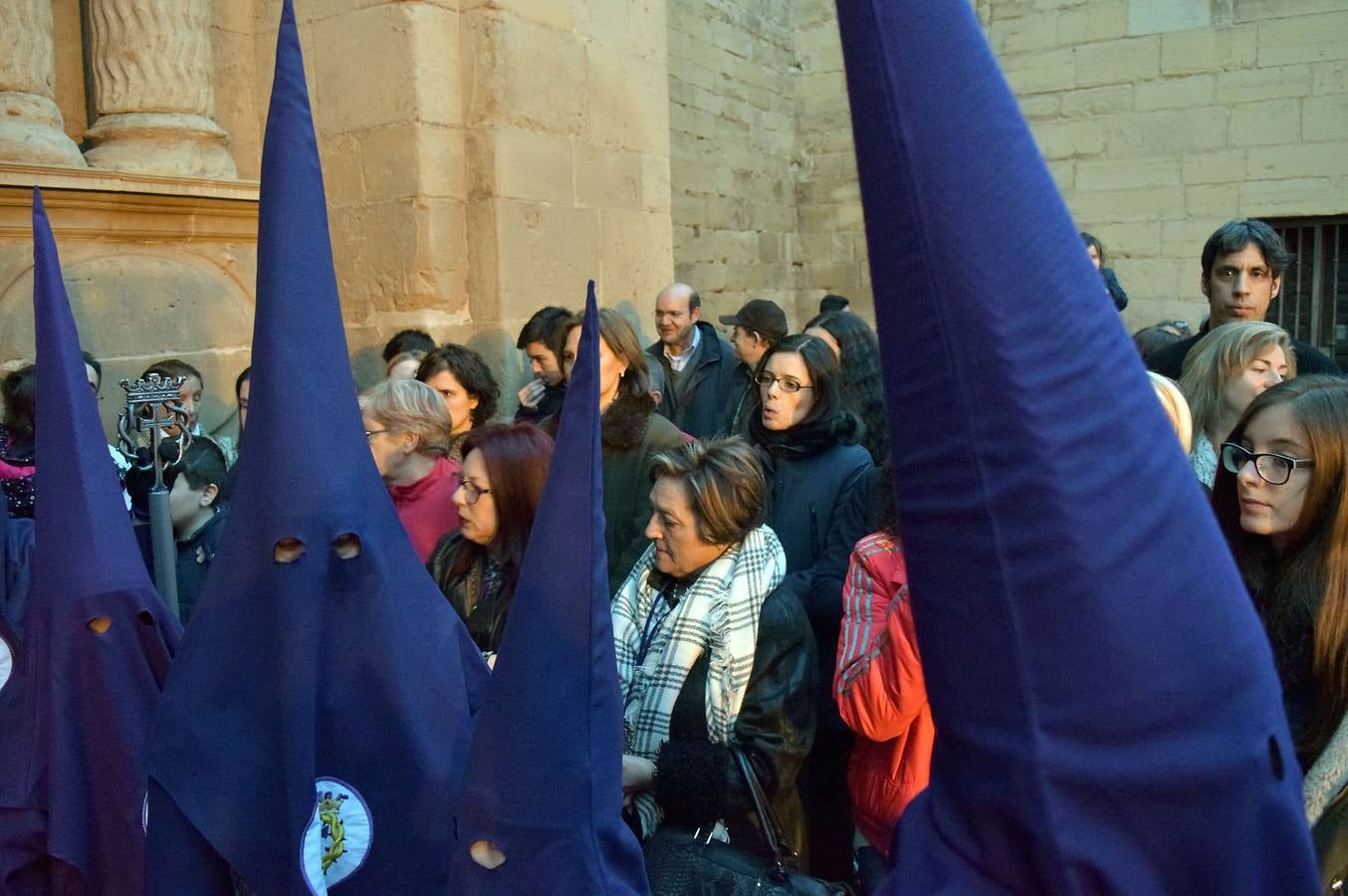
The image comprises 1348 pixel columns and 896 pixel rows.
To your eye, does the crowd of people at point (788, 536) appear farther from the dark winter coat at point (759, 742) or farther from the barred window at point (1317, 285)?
the barred window at point (1317, 285)

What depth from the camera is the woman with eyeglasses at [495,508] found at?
7.80 feet

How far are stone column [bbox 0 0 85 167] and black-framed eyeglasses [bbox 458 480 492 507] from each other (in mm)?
2541

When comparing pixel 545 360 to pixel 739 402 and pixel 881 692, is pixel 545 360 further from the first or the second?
pixel 881 692

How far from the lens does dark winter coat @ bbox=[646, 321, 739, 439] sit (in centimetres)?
501

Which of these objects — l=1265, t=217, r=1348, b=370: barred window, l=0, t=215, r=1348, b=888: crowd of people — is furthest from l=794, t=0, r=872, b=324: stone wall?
l=0, t=215, r=1348, b=888: crowd of people

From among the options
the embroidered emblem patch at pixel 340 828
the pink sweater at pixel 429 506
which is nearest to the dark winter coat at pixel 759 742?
the embroidered emblem patch at pixel 340 828

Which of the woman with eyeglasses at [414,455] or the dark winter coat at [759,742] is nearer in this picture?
the dark winter coat at [759,742]

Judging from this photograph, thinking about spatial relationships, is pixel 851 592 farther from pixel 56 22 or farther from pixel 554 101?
pixel 56 22

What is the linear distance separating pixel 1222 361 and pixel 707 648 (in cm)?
173

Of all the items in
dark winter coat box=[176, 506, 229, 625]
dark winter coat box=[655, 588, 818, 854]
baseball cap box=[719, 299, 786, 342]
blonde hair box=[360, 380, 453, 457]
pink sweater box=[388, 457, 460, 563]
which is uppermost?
baseball cap box=[719, 299, 786, 342]

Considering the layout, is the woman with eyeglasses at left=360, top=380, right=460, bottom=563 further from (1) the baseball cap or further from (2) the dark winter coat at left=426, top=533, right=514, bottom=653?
(1) the baseball cap

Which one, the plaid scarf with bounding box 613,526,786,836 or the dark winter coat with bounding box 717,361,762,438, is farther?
the dark winter coat with bounding box 717,361,762,438

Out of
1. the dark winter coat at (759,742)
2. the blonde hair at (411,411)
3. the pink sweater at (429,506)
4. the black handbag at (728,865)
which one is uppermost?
the blonde hair at (411,411)

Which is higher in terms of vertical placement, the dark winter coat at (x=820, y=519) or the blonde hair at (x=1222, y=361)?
the blonde hair at (x=1222, y=361)
